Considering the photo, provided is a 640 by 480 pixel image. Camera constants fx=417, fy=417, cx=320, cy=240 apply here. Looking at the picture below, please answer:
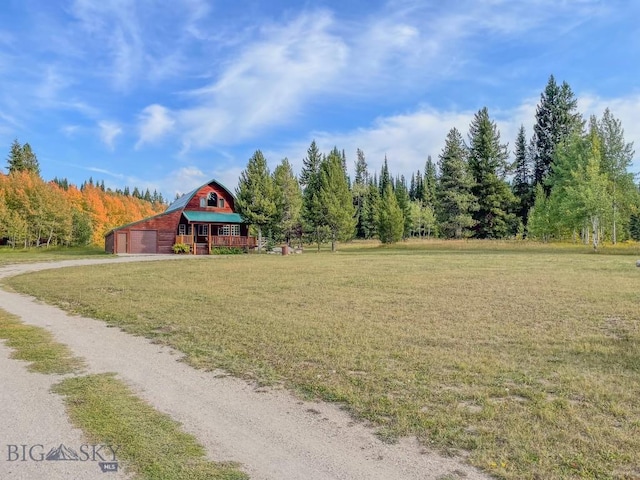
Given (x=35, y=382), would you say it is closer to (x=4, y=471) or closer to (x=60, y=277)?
(x=4, y=471)

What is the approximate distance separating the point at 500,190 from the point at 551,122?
12499 millimetres

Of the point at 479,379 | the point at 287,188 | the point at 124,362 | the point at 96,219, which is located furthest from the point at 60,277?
the point at 96,219

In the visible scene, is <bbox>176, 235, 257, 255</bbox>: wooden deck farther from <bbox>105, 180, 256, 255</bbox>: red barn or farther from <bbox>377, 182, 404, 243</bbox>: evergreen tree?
<bbox>377, 182, 404, 243</bbox>: evergreen tree

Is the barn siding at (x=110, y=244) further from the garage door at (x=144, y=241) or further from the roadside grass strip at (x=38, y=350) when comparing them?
the roadside grass strip at (x=38, y=350)

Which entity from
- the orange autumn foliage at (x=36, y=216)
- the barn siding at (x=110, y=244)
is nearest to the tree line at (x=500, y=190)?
the barn siding at (x=110, y=244)

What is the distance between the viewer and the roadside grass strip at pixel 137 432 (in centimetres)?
314

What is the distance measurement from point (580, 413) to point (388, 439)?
2.03m

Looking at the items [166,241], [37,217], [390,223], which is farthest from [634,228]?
[37,217]

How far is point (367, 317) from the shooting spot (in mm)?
9109

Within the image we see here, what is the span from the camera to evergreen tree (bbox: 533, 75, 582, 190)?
5331 centimetres

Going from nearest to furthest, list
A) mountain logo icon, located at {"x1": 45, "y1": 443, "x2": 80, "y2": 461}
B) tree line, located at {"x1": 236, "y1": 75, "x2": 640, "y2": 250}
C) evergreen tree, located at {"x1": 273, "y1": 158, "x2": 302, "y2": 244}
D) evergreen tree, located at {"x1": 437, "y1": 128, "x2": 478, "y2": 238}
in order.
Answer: mountain logo icon, located at {"x1": 45, "y1": 443, "x2": 80, "y2": 461} → tree line, located at {"x1": 236, "y1": 75, "x2": 640, "y2": 250} → evergreen tree, located at {"x1": 273, "y1": 158, "x2": 302, "y2": 244} → evergreen tree, located at {"x1": 437, "y1": 128, "x2": 478, "y2": 238}

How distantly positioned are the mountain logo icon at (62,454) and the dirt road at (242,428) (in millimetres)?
101

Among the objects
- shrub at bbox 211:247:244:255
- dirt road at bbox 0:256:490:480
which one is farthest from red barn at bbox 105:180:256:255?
dirt road at bbox 0:256:490:480

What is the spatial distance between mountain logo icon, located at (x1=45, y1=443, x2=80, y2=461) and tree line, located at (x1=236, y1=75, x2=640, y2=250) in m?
36.6
